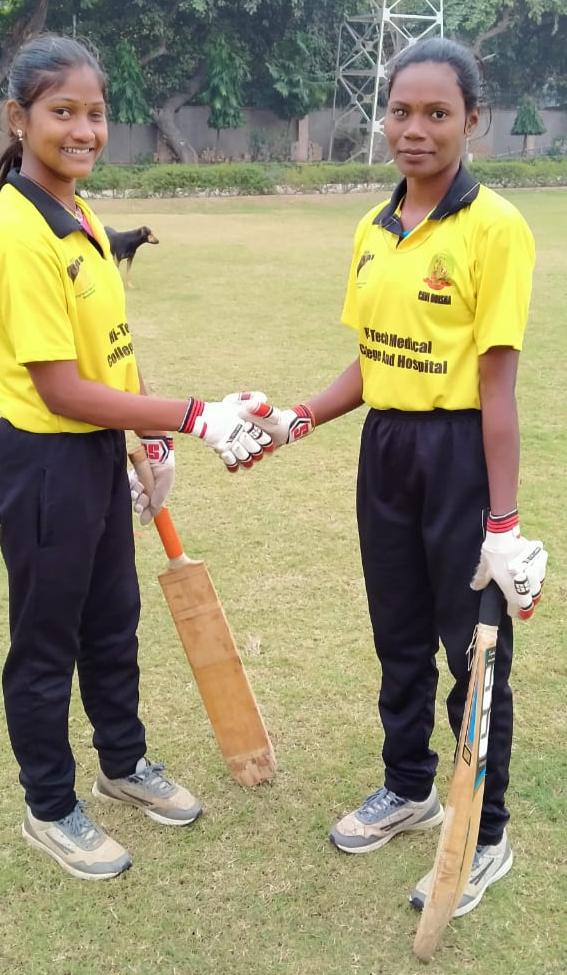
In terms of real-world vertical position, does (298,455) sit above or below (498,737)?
below

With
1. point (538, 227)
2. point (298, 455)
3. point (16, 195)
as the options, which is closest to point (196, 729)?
point (16, 195)

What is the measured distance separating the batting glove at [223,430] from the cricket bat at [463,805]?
0.69 metres

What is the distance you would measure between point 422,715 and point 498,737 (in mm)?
283

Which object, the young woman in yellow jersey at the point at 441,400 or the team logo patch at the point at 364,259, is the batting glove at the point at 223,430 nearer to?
the young woman in yellow jersey at the point at 441,400

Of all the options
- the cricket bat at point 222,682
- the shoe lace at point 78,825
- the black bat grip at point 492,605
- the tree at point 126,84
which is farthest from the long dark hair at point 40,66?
the tree at point 126,84

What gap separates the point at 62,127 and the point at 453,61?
894 mm

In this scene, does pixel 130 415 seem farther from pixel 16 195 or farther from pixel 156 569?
pixel 156 569

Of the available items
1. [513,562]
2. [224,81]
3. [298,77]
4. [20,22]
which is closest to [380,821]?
[513,562]

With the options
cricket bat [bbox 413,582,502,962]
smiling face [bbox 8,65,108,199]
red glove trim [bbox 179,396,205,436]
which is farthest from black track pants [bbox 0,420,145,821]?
cricket bat [bbox 413,582,502,962]

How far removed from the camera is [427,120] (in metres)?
2.12

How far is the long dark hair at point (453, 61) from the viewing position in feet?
6.91

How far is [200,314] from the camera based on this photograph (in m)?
9.82

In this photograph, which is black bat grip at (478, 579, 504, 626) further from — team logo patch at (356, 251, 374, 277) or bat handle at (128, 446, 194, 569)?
bat handle at (128, 446, 194, 569)

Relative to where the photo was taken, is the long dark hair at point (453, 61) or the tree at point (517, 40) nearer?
the long dark hair at point (453, 61)
